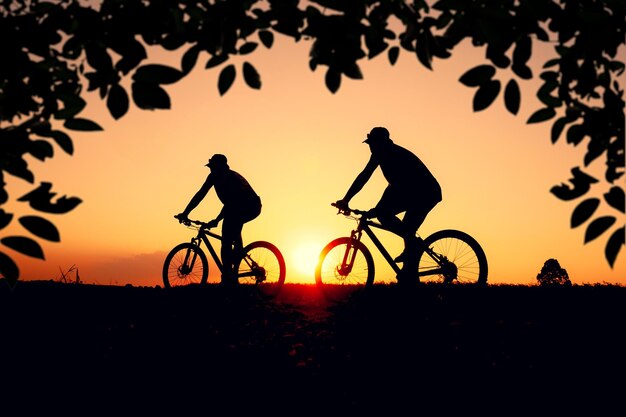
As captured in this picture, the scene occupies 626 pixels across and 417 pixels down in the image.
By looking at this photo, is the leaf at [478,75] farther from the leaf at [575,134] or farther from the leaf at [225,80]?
the leaf at [225,80]

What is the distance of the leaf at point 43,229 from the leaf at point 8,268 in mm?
243

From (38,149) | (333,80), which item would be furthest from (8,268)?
(333,80)

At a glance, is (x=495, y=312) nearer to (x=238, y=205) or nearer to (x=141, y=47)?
(x=238, y=205)

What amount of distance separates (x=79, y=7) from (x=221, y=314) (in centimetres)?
551

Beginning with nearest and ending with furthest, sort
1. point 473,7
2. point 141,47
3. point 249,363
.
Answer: point 141,47, point 473,7, point 249,363

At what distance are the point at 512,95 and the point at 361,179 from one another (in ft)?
18.0

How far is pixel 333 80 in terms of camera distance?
427 cm

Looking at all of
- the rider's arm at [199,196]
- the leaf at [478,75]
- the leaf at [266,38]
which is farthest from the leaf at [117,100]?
the rider's arm at [199,196]

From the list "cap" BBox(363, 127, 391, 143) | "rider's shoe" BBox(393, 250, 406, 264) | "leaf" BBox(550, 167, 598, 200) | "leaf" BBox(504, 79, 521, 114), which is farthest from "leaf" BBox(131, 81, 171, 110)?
"rider's shoe" BBox(393, 250, 406, 264)

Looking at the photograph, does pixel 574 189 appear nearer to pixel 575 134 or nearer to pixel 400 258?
pixel 575 134

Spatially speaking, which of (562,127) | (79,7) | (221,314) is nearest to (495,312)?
(221,314)

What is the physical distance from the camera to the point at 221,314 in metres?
8.95

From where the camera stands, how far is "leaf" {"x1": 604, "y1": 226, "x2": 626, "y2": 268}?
3.62 m

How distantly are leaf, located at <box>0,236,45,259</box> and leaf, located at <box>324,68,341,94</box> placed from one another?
2080 millimetres
